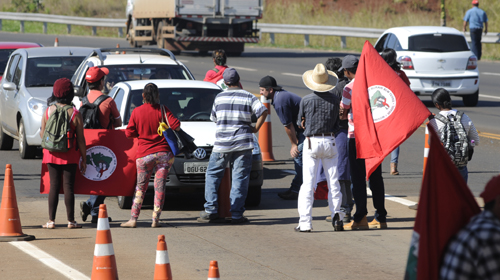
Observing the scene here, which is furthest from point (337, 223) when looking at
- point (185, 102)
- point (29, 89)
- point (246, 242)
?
point (29, 89)

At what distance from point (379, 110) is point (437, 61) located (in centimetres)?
1103

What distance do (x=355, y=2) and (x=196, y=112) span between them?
4609 centimetres

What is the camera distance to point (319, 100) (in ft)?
27.8

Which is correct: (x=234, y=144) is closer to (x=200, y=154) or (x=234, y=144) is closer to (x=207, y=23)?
(x=200, y=154)

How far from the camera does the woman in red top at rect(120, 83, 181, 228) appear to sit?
28.3ft

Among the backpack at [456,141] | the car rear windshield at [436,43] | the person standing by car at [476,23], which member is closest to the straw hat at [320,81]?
the backpack at [456,141]

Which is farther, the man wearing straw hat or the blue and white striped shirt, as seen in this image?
the blue and white striped shirt

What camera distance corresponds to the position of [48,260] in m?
7.16

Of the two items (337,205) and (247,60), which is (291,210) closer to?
(337,205)

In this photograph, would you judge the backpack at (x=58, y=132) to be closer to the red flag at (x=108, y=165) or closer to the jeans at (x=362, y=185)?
the red flag at (x=108, y=165)

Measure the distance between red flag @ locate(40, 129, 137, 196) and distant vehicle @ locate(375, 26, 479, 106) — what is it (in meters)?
10.6

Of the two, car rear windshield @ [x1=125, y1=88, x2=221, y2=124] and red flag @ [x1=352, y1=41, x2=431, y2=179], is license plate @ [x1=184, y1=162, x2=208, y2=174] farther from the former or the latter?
red flag @ [x1=352, y1=41, x2=431, y2=179]

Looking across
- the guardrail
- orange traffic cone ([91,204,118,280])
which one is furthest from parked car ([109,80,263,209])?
the guardrail

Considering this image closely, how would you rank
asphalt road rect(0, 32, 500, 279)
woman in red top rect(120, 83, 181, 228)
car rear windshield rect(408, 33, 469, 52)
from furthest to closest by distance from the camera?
car rear windshield rect(408, 33, 469, 52)
woman in red top rect(120, 83, 181, 228)
asphalt road rect(0, 32, 500, 279)
